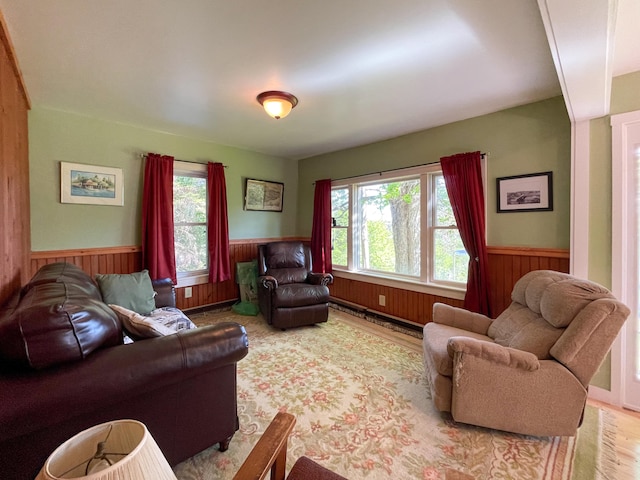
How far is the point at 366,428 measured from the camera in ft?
5.97

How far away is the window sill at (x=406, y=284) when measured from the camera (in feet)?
10.1

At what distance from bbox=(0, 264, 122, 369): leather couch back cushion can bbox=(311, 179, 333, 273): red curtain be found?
3.29m

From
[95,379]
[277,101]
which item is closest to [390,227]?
[277,101]

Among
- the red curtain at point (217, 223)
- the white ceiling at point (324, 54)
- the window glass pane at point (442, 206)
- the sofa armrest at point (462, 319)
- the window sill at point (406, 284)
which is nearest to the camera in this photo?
the white ceiling at point (324, 54)

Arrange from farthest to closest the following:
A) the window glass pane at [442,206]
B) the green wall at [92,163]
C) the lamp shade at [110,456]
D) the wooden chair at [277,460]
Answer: the window glass pane at [442,206], the green wall at [92,163], the wooden chair at [277,460], the lamp shade at [110,456]

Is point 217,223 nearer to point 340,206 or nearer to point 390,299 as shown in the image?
point 340,206

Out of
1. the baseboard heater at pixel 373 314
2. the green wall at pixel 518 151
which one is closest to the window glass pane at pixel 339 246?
the baseboard heater at pixel 373 314

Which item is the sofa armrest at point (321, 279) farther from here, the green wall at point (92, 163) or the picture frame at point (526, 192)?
the picture frame at point (526, 192)

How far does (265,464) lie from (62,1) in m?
2.30

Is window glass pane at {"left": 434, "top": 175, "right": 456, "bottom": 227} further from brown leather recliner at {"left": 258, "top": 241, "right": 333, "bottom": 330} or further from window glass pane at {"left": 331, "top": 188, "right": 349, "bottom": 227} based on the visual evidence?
brown leather recliner at {"left": 258, "top": 241, "right": 333, "bottom": 330}

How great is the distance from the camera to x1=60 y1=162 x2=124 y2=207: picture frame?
295 centimetres

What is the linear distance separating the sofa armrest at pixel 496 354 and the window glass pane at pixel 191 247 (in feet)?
11.1

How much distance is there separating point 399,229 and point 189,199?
2.85 m

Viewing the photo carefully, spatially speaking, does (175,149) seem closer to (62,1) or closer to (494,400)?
(62,1)
